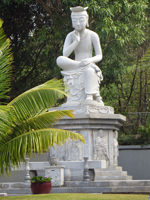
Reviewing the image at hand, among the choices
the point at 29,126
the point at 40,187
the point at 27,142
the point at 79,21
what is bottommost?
the point at 40,187

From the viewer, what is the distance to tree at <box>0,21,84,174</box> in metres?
8.10

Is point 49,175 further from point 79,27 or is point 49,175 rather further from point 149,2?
point 149,2

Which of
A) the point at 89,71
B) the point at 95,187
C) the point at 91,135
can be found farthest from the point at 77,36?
the point at 95,187

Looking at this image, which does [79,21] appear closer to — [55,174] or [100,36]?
[100,36]

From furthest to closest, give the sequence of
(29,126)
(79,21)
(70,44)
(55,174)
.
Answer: (70,44) → (79,21) → (55,174) → (29,126)

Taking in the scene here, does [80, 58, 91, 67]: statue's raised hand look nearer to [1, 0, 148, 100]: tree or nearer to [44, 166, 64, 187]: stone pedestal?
[44, 166, 64, 187]: stone pedestal

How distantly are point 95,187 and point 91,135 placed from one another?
7.62 ft

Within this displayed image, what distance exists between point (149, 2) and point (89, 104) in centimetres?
980

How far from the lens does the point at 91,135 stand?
42.8ft

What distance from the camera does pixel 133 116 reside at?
2261cm

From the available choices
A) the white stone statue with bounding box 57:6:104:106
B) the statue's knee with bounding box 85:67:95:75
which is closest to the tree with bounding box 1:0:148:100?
the white stone statue with bounding box 57:6:104:106

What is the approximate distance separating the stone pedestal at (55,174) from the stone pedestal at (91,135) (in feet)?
3.38

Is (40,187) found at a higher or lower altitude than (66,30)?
lower

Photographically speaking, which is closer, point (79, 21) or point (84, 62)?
point (84, 62)
